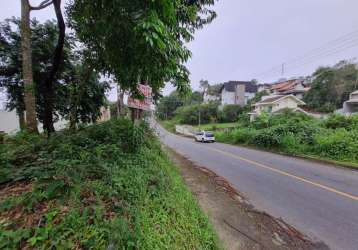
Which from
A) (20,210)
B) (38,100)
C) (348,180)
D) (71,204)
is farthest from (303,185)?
(38,100)

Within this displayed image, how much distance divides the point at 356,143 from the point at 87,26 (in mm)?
12658

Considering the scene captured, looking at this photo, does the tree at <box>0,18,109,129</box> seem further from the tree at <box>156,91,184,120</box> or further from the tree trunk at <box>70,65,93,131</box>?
the tree at <box>156,91,184,120</box>

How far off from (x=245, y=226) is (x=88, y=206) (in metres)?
2.77

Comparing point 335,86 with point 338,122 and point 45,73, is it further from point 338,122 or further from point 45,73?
point 45,73

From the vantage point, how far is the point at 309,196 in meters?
4.98

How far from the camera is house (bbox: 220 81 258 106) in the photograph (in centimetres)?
4775

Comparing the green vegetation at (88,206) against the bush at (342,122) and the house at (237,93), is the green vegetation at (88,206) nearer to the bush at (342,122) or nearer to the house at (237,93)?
the bush at (342,122)

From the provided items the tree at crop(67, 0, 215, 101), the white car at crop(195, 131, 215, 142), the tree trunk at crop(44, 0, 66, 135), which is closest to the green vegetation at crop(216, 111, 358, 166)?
the white car at crop(195, 131, 215, 142)

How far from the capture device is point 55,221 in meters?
1.81

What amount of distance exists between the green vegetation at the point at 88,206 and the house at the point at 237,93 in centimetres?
4661

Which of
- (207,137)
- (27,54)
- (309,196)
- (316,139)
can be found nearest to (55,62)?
(27,54)

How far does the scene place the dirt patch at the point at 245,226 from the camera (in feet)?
9.93

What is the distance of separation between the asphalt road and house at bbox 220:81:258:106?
4124 centimetres

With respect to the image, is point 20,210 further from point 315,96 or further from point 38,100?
point 315,96
